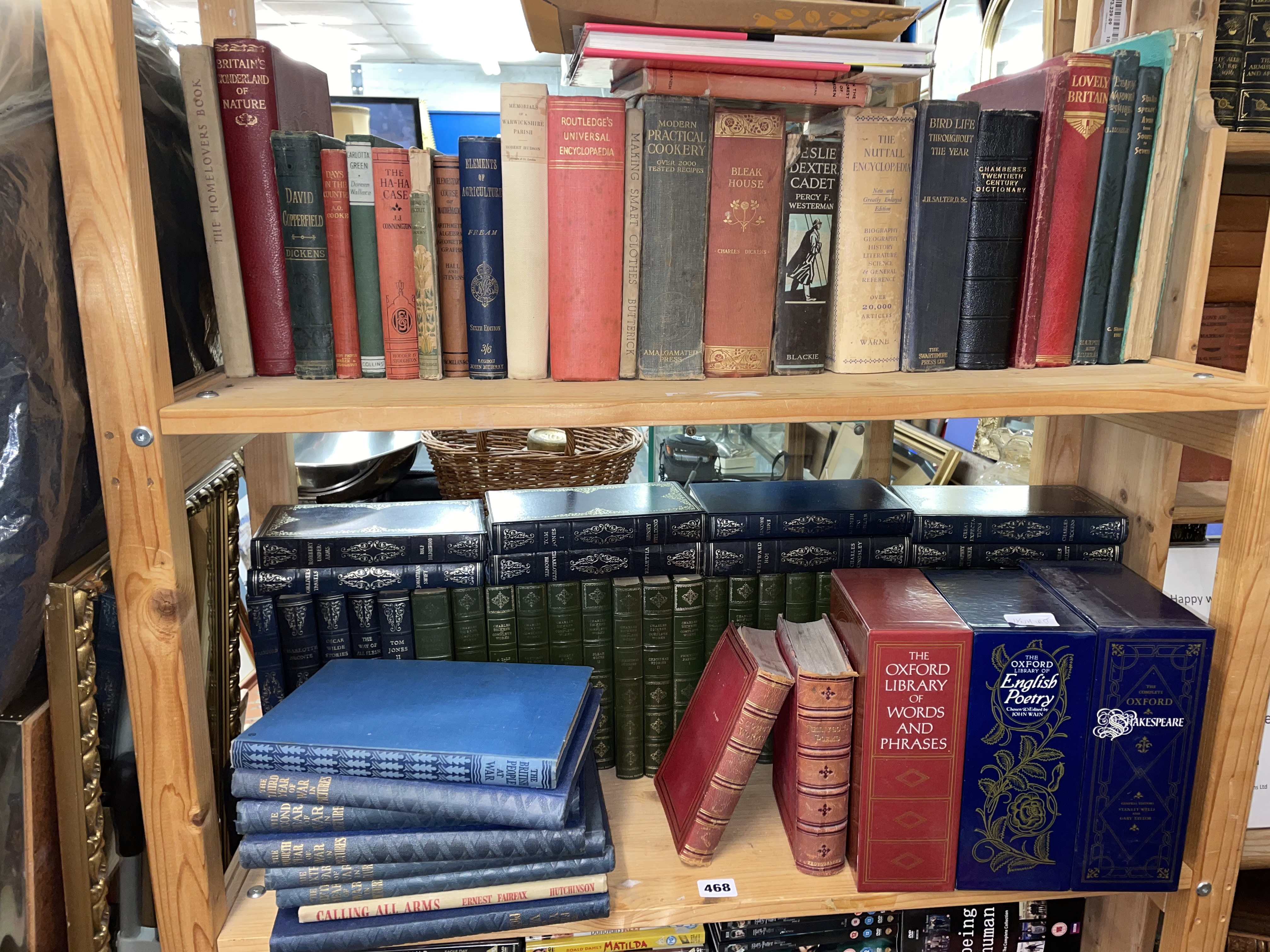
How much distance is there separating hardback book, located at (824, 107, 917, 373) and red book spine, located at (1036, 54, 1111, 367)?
0.15m

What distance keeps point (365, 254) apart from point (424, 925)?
613 mm

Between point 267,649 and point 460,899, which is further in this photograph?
point 267,649

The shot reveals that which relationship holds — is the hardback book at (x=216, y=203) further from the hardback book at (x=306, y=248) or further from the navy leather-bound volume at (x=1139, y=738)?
the navy leather-bound volume at (x=1139, y=738)

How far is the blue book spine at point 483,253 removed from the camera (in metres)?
0.74

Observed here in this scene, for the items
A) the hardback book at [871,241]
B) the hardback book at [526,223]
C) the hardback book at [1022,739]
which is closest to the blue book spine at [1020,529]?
the hardback book at [1022,739]

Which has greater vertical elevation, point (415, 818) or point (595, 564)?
point (595, 564)

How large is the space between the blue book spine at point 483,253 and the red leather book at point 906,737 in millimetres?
426

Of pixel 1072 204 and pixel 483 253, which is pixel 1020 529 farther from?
pixel 483 253

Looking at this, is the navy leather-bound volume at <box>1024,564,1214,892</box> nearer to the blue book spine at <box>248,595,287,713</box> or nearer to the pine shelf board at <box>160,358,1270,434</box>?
the pine shelf board at <box>160,358,1270,434</box>

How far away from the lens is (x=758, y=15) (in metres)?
0.68

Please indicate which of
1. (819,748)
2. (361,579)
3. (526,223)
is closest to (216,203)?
(526,223)

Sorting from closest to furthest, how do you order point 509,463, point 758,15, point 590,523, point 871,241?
point 758,15 < point 871,241 < point 590,523 < point 509,463

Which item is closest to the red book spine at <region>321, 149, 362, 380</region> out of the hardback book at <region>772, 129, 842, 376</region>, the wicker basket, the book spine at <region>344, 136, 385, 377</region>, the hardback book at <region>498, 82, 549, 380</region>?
Result: the book spine at <region>344, 136, 385, 377</region>

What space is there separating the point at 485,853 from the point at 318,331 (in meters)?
0.49
